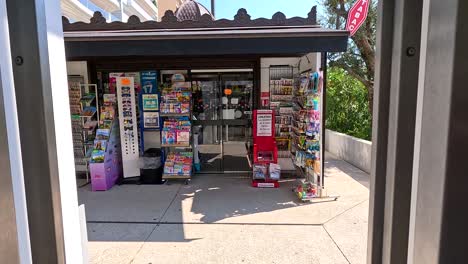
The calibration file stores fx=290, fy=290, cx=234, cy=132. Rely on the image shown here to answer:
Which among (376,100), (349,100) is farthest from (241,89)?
(376,100)

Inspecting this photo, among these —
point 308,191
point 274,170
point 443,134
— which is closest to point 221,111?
point 274,170

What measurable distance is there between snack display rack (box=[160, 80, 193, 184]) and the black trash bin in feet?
0.59

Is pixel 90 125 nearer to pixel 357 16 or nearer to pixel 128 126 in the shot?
pixel 128 126

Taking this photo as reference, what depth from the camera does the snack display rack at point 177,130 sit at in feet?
19.2

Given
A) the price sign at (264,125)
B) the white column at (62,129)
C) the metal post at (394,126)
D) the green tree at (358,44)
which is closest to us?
the metal post at (394,126)

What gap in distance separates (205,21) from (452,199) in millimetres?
5431

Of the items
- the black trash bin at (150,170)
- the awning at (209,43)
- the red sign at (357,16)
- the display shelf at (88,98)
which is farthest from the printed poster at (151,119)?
the red sign at (357,16)

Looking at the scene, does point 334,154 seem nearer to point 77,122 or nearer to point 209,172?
point 209,172

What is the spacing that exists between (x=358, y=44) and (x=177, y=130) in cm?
489

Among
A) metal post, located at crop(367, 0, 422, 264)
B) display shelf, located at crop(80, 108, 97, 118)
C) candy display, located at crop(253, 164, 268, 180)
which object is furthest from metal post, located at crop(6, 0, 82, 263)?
display shelf, located at crop(80, 108, 97, 118)

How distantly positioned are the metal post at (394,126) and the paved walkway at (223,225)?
2.35 m

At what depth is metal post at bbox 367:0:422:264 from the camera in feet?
2.65

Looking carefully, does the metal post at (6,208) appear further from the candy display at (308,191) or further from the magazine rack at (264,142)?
the magazine rack at (264,142)

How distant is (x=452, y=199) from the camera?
70 centimetres
